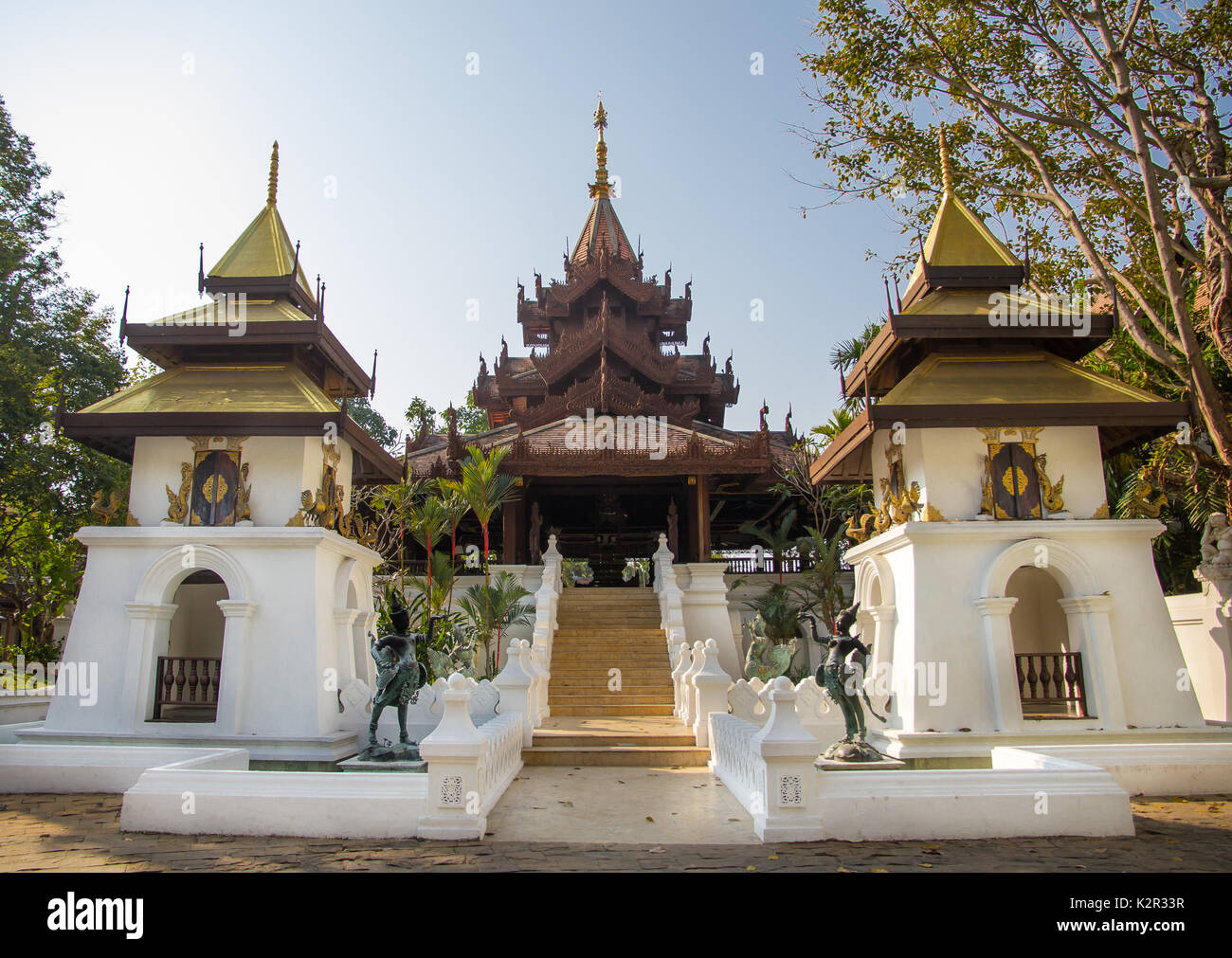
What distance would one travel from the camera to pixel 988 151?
14.7 meters

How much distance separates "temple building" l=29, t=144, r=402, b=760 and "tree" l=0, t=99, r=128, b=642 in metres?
5.66

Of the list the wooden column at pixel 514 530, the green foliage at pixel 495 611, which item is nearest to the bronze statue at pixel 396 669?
the green foliage at pixel 495 611

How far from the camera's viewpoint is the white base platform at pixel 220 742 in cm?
1025

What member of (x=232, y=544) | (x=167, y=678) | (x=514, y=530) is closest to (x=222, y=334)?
(x=232, y=544)

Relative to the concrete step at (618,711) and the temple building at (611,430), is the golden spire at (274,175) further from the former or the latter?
the concrete step at (618,711)

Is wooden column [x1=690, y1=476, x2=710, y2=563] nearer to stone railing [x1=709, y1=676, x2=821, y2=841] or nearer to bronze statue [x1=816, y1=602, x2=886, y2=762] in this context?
bronze statue [x1=816, y1=602, x2=886, y2=762]

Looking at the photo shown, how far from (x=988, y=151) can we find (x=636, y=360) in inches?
460

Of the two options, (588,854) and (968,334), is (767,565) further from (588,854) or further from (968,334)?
(588,854)

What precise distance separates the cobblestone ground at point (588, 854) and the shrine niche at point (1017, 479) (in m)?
4.38

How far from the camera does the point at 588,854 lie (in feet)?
20.5

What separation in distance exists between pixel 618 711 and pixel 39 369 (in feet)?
44.6

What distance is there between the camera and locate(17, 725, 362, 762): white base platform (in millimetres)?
10250
